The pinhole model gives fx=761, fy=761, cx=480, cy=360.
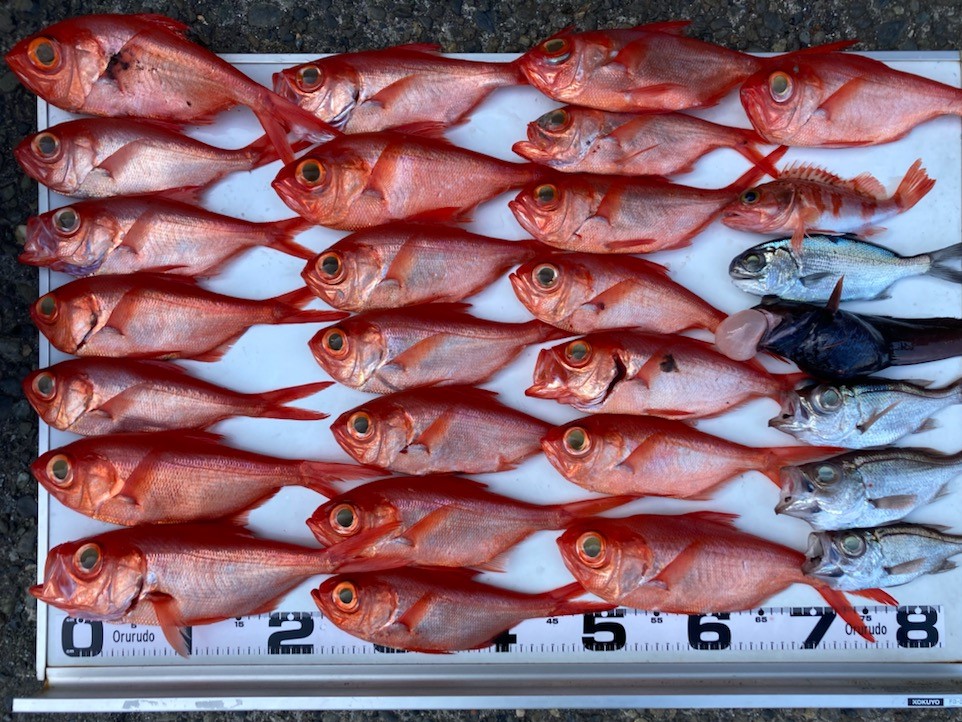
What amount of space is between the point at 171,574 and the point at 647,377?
1673mm

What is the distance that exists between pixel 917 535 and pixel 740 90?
5.33 feet

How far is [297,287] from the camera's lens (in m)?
2.72

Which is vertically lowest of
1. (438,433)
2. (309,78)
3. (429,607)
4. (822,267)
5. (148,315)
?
(429,607)

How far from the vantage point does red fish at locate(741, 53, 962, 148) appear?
2.59 meters

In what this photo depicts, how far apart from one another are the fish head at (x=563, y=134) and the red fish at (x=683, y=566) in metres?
1.26

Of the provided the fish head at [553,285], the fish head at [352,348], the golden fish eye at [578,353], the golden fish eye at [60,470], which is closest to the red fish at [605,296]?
the fish head at [553,285]

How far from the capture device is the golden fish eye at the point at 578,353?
8.17 ft

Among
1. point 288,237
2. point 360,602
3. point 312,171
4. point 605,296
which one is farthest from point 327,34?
point 360,602

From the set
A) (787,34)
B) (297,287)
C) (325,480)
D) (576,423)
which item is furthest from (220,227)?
(787,34)

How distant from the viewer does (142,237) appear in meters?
2.62

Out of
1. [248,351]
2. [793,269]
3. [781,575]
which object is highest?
[793,269]

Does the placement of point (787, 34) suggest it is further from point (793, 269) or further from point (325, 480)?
point (325, 480)

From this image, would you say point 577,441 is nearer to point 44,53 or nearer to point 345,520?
point 345,520

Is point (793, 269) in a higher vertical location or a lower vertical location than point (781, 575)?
higher
